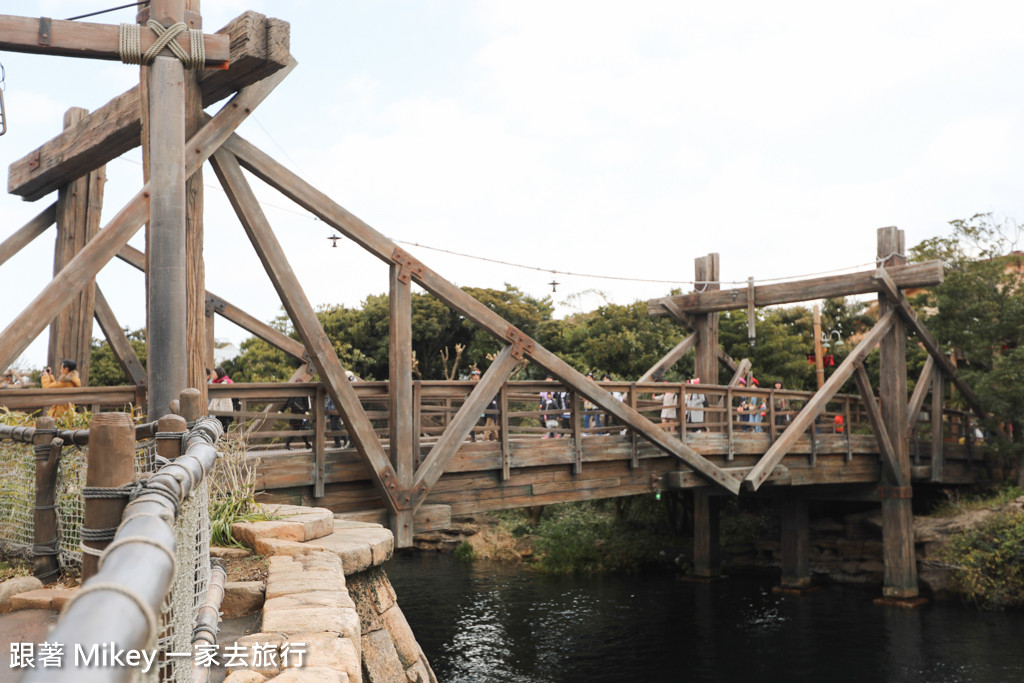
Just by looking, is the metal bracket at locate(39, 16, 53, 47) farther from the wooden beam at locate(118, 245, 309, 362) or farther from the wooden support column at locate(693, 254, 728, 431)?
the wooden support column at locate(693, 254, 728, 431)

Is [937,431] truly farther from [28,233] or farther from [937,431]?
[28,233]

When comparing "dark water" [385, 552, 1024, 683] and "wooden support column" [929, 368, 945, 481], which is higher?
"wooden support column" [929, 368, 945, 481]

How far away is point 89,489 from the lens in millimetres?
2270

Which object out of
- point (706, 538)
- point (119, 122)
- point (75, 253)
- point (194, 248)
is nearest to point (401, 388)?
point (194, 248)

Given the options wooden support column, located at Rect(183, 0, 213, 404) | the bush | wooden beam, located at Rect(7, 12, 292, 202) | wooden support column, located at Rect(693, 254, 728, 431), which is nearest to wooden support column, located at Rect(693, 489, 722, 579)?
wooden support column, located at Rect(693, 254, 728, 431)

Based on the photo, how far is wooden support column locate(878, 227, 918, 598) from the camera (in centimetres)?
1730

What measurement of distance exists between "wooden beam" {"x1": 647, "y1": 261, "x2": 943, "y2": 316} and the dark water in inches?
232

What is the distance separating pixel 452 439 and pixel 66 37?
523 cm

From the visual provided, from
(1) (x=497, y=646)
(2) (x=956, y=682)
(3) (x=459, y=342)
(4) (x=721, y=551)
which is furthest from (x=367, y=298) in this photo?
(2) (x=956, y=682)

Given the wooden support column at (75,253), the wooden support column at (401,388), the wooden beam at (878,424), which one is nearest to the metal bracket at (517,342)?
the wooden support column at (401,388)

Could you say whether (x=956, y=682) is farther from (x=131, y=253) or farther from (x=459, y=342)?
(x=459, y=342)

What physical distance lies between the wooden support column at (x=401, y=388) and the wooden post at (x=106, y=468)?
22.0 feet

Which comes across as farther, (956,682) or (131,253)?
(956,682)

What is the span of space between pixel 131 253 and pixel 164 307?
358 cm
